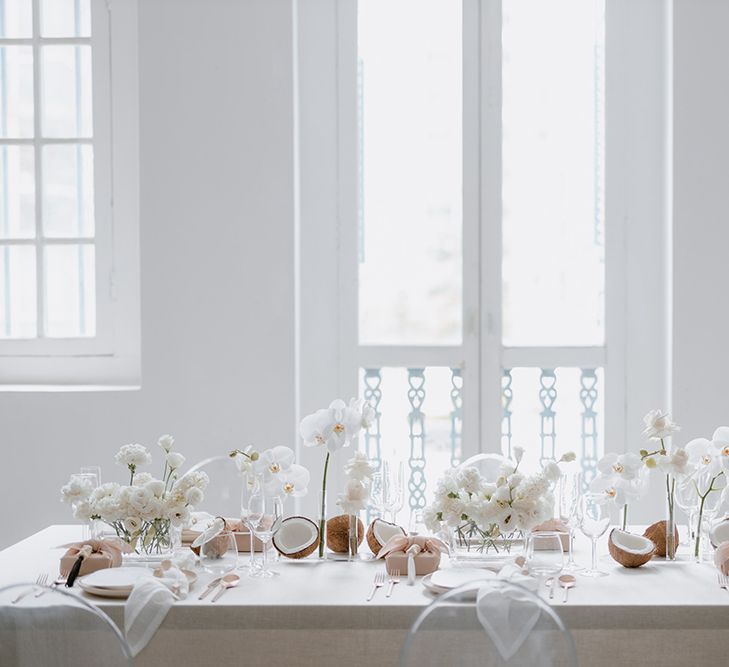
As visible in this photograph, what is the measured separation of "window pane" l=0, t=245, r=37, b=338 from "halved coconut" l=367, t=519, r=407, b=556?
221 cm

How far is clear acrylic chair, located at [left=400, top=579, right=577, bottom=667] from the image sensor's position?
1448 millimetres

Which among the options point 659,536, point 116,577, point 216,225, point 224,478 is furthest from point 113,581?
point 216,225

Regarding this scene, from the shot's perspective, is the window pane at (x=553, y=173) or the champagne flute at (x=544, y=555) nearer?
the champagne flute at (x=544, y=555)

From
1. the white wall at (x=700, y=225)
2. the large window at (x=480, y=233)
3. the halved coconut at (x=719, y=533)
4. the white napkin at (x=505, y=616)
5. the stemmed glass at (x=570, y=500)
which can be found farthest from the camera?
the large window at (x=480, y=233)

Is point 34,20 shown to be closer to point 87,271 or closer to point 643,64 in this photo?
point 87,271

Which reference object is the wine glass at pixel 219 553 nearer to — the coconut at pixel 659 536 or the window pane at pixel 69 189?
the coconut at pixel 659 536

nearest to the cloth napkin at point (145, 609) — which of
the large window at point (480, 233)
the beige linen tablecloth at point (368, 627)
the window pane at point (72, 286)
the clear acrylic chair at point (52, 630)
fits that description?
the beige linen tablecloth at point (368, 627)

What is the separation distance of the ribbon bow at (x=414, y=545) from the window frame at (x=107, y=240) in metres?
2.00

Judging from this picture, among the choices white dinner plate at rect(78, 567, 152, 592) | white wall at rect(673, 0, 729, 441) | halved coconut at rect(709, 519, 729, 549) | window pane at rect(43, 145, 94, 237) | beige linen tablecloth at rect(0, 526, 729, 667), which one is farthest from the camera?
window pane at rect(43, 145, 94, 237)

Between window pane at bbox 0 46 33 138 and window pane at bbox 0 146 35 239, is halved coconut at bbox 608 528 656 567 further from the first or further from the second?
window pane at bbox 0 46 33 138

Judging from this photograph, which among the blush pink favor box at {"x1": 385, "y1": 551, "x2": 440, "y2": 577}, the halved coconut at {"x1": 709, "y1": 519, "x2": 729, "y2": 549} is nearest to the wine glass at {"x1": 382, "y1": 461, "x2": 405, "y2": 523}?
the blush pink favor box at {"x1": 385, "y1": 551, "x2": 440, "y2": 577}

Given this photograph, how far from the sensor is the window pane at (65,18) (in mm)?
3773

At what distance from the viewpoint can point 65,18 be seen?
379cm

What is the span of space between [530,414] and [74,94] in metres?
2.29
